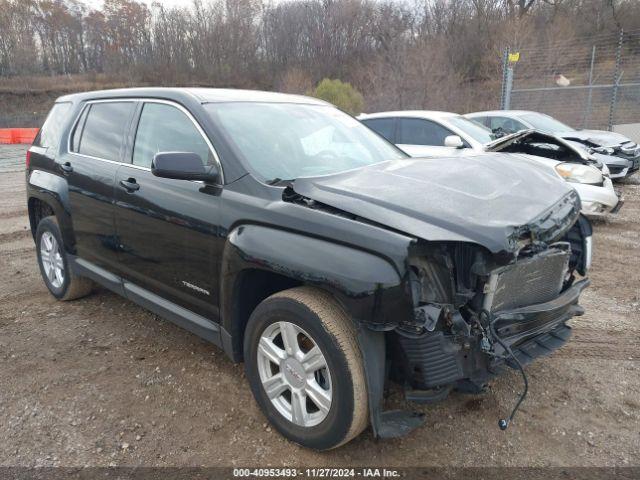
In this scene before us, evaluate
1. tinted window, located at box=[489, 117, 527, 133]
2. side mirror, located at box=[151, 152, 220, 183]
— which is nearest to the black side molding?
side mirror, located at box=[151, 152, 220, 183]

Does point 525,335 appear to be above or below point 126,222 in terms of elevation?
below

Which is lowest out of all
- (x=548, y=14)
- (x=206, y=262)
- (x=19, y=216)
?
(x=19, y=216)

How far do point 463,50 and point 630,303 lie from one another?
112 feet

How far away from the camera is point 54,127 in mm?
4430

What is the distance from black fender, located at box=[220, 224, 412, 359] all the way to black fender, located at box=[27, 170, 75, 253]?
84.8 inches

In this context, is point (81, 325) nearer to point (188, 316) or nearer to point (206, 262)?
point (188, 316)

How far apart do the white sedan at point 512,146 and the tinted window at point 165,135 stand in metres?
3.05

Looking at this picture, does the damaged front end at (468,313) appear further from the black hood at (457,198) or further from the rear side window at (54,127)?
the rear side window at (54,127)

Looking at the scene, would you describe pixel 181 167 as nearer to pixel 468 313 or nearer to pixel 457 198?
pixel 457 198

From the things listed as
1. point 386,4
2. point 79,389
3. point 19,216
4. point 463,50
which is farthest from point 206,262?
point 386,4

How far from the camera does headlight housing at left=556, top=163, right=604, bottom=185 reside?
622cm

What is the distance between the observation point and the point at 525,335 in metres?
2.50

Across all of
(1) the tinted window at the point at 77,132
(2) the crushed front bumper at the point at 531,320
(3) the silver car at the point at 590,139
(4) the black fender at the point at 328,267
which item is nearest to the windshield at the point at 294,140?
(4) the black fender at the point at 328,267

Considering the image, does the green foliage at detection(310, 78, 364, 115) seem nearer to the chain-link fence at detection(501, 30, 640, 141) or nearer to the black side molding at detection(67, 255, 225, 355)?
the chain-link fence at detection(501, 30, 640, 141)
